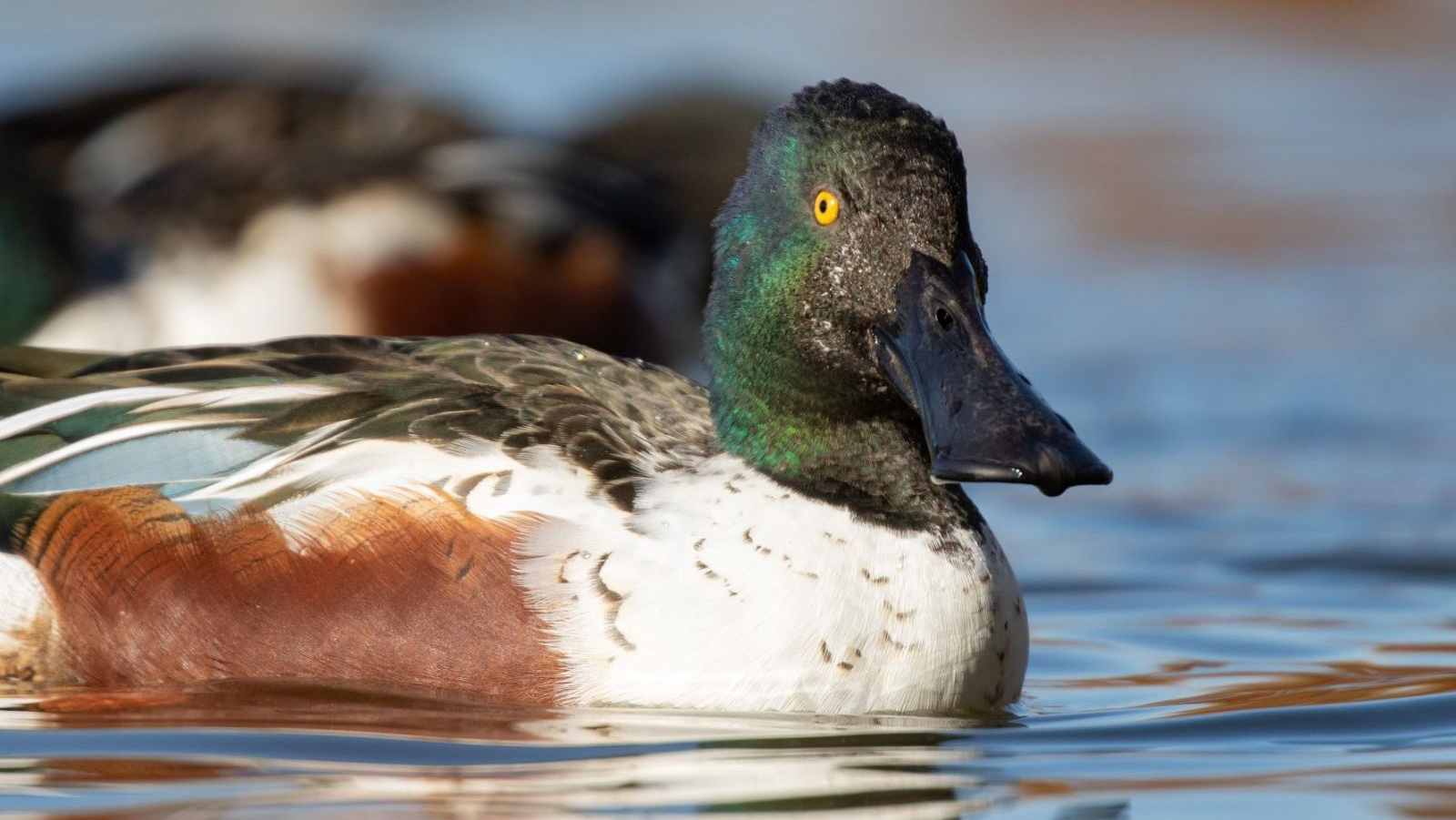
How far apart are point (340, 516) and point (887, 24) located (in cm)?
1298

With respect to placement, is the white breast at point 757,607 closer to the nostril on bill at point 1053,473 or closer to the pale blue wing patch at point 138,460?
the nostril on bill at point 1053,473

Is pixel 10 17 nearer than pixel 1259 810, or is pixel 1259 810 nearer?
pixel 1259 810

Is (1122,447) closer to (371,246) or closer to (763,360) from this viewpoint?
(371,246)

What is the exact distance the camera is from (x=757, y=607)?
15.6 feet

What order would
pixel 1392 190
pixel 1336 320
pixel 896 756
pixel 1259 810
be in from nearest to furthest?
pixel 1259 810, pixel 896 756, pixel 1336 320, pixel 1392 190

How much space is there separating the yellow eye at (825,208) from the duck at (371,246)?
4.30 metres

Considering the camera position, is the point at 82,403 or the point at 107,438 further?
the point at 82,403

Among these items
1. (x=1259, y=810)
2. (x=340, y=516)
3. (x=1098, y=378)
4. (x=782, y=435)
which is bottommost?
(x=1259, y=810)

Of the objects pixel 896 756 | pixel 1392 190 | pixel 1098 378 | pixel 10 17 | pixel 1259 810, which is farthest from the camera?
pixel 10 17

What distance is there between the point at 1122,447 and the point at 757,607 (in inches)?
177

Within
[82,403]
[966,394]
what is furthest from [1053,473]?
[82,403]

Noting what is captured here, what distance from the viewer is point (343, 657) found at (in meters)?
4.83

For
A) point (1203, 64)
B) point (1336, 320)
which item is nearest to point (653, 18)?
point (1203, 64)

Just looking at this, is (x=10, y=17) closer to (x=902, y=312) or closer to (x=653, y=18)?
(x=653, y=18)
